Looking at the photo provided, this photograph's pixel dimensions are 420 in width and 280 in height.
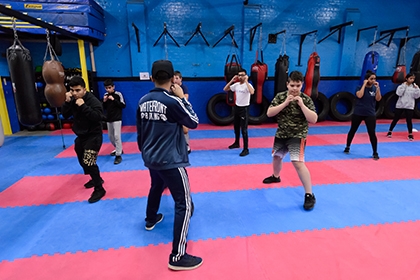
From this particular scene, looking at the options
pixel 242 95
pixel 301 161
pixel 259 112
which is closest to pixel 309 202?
pixel 301 161

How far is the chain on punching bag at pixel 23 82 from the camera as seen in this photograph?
10.4 feet

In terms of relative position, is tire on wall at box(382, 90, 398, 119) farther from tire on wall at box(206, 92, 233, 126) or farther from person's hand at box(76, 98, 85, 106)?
person's hand at box(76, 98, 85, 106)

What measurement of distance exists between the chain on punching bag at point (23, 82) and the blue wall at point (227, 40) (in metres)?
4.23

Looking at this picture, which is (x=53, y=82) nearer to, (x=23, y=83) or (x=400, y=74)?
(x=23, y=83)

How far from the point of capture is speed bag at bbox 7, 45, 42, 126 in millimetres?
3170

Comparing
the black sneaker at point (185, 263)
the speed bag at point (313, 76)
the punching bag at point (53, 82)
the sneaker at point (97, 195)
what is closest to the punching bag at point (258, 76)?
the speed bag at point (313, 76)

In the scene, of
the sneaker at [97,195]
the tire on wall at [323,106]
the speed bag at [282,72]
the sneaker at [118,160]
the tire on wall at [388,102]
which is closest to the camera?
the sneaker at [97,195]

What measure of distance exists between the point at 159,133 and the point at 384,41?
30.6ft

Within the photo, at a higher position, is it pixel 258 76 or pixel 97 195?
pixel 258 76

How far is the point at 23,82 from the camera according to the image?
3240mm

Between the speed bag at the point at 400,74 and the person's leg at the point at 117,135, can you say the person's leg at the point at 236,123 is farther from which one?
the speed bag at the point at 400,74

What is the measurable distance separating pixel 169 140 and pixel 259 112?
669cm

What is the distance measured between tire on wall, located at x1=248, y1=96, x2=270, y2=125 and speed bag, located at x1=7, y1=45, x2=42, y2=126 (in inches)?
222

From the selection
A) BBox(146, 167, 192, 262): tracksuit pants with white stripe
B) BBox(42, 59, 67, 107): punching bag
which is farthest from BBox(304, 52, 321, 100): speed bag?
BBox(146, 167, 192, 262): tracksuit pants with white stripe
